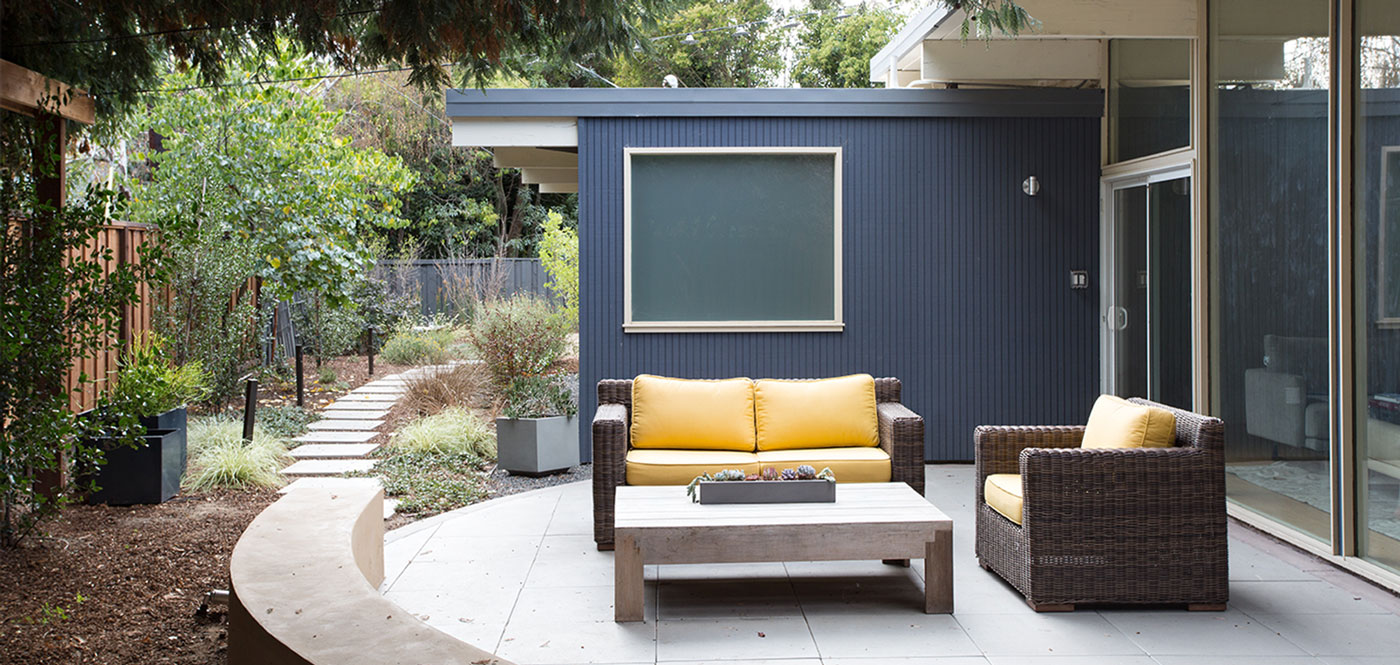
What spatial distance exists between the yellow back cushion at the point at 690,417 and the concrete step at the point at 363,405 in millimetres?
4792

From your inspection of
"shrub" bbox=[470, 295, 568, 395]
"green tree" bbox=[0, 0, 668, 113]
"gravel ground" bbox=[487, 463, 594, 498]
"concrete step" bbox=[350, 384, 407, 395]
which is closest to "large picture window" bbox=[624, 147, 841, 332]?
"gravel ground" bbox=[487, 463, 594, 498]

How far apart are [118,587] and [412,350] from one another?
8873 millimetres

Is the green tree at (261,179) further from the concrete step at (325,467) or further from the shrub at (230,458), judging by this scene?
the concrete step at (325,467)

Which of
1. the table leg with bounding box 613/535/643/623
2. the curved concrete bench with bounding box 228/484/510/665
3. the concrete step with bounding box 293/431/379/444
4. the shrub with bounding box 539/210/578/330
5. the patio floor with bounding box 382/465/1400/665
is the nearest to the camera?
the curved concrete bench with bounding box 228/484/510/665

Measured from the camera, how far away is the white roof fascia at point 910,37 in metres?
6.37

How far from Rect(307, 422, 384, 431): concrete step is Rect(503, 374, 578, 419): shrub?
64.2 inches

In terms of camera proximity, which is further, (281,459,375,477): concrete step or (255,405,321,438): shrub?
(255,405,321,438): shrub

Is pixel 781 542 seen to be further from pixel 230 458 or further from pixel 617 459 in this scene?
pixel 230 458

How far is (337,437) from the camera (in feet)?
26.8

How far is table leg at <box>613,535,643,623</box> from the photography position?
3898mm

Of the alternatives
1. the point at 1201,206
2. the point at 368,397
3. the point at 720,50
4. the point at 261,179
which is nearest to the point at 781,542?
the point at 1201,206

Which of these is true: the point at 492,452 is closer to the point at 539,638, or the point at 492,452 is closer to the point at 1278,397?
the point at 539,638

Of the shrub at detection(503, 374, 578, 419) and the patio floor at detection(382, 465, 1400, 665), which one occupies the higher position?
the shrub at detection(503, 374, 578, 419)

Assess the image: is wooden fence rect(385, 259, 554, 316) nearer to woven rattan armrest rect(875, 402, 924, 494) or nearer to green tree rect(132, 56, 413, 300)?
green tree rect(132, 56, 413, 300)
